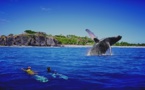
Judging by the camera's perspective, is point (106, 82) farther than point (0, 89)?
Yes

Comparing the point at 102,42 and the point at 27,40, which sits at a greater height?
the point at 27,40

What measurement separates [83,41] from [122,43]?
3499 centimetres

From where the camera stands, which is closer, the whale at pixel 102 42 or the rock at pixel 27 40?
the whale at pixel 102 42

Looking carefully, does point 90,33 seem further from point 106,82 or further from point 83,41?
point 83,41

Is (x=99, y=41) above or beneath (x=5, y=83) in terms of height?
above

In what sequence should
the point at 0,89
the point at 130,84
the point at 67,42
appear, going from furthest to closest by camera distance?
the point at 67,42 → the point at 130,84 → the point at 0,89

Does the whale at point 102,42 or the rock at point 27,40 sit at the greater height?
the rock at point 27,40

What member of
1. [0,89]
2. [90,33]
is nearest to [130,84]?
[0,89]

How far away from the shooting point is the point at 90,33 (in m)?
27.4

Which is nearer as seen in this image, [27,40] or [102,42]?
[102,42]

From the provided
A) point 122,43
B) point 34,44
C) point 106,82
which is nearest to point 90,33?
point 106,82

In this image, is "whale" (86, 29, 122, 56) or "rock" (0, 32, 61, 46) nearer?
"whale" (86, 29, 122, 56)

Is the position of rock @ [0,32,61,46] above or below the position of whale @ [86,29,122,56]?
above

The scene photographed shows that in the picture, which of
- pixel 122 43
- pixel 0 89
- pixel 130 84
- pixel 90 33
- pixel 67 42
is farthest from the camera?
pixel 122 43
